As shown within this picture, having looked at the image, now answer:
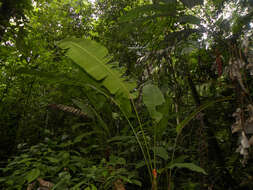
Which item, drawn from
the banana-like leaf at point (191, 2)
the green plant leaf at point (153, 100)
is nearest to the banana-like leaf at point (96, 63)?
the green plant leaf at point (153, 100)

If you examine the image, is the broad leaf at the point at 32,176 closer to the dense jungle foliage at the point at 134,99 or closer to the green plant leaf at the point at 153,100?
the dense jungle foliage at the point at 134,99

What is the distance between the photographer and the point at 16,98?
3.02 metres

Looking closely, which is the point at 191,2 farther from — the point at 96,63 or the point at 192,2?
the point at 96,63

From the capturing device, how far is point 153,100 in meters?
1.51

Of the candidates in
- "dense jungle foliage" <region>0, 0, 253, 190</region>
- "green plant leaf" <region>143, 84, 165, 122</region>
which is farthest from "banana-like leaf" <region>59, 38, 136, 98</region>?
"green plant leaf" <region>143, 84, 165, 122</region>

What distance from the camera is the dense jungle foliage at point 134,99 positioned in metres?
1.40

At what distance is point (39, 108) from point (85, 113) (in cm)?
Answer: 157

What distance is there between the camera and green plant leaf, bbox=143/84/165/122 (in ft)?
4.93

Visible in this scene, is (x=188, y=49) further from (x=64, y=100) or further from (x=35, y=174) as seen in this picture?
(x=64, y=100)

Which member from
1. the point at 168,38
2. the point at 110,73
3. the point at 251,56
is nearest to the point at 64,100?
the point at 110,73

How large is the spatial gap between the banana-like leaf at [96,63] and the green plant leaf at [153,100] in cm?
16

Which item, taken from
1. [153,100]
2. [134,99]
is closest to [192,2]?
[153,100]

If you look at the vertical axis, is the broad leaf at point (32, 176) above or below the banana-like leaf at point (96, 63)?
below

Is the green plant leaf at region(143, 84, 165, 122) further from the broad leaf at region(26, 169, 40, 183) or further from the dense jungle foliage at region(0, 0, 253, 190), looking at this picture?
the broad leaf at region(26, 169, 40, 183)
